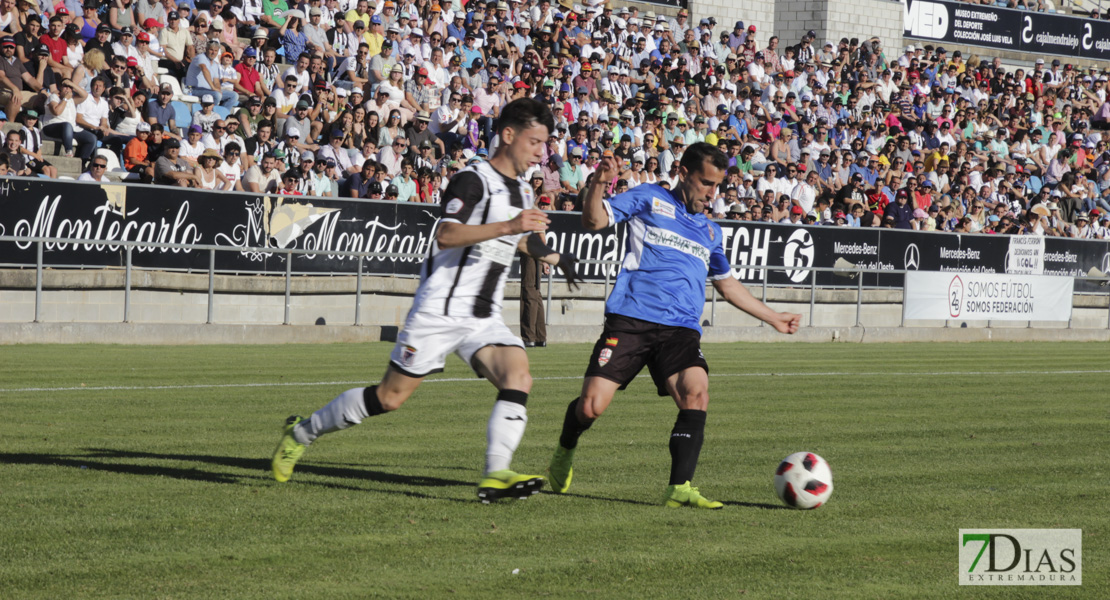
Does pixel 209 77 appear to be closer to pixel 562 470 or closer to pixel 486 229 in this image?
pixel 562 470

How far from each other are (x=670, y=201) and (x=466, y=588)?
3.17 meters

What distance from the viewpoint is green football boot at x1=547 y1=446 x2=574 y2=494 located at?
7566 mm

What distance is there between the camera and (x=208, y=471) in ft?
26.4

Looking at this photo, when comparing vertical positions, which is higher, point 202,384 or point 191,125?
point 191,125

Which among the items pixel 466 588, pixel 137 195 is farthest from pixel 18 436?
pixel 137 195

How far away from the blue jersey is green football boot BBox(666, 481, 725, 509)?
94 cm

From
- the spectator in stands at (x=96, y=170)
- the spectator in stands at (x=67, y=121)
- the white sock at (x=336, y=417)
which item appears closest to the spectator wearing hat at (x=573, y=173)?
the spectator in stands at (x=67, y=121)

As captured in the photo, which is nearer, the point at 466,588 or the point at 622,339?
the point at 466,588

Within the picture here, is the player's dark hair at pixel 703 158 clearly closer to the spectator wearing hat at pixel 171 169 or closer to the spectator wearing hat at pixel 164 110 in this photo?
the spectator wearing hat at pixel 171 169

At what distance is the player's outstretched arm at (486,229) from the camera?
21.5 feet

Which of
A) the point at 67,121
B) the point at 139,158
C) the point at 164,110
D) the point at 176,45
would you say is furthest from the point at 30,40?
the point at 176,45

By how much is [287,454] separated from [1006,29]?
45.1 meters

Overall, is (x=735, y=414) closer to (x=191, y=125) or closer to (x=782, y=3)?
(x=191, y=125)

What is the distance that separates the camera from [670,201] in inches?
303
